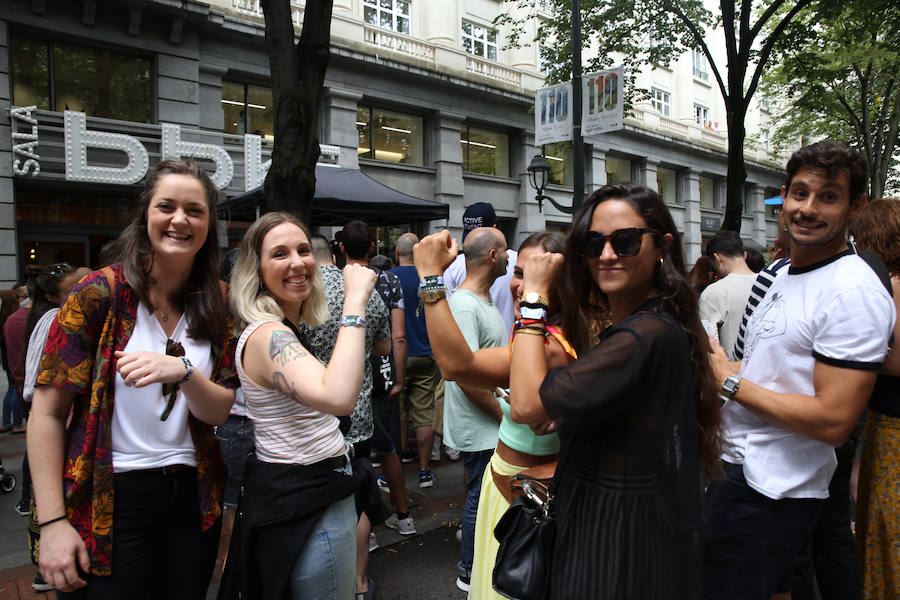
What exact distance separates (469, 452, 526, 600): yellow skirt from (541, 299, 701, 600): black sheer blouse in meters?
0.71

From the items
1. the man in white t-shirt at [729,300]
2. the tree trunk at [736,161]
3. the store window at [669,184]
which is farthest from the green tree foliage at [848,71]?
the store window at [669,184]

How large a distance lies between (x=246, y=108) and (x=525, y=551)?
46.0 ft

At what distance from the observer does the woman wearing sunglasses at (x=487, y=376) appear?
2.12 m

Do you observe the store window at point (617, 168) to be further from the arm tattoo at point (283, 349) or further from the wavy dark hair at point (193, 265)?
the arm tattoo at point (283, 349)

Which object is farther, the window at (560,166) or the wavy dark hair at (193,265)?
the window at (560,166)

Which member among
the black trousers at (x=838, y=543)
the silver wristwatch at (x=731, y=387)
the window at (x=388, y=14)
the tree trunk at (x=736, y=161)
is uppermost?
the window at (x=388, y=14)

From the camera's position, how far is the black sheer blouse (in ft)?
4.66

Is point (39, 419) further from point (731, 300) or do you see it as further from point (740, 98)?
point (740, 98)

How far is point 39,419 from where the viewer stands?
1.76 metres

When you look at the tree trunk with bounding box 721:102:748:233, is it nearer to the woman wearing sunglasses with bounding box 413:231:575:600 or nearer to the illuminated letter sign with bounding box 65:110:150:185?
the woman wearing sunglasses with bounding box 413:231:575:600

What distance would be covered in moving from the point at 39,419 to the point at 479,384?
60.5 inches

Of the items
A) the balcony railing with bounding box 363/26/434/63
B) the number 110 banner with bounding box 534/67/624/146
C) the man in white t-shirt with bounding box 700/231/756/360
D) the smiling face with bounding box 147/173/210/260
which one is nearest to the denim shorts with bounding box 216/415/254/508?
the smiling face with bounding box 147/173/210/260

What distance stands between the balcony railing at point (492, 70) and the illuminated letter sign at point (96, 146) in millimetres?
9940

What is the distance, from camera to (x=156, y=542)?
6.41ft
